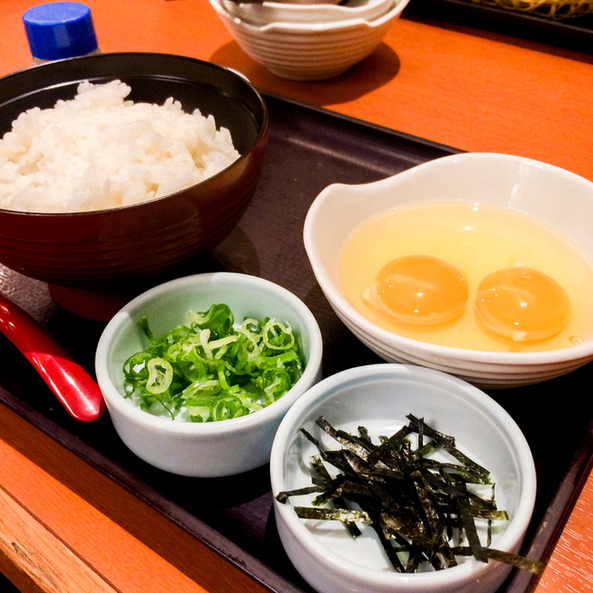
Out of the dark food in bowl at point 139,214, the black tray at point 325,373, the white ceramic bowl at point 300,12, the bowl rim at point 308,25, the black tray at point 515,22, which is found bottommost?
the black tray at point 325,373

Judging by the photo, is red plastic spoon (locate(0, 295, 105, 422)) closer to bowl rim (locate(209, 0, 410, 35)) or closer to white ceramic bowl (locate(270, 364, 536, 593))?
white ceramic bowl (locate(270, 364, 536, 593))

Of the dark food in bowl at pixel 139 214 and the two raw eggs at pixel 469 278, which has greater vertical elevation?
the dark food in bowl at pixel 139 214

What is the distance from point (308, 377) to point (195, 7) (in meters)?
2.42

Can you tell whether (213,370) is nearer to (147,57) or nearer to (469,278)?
(469,278)

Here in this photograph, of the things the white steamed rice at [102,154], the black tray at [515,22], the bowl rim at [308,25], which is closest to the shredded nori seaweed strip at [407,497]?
the white steamed rice at [102,154]

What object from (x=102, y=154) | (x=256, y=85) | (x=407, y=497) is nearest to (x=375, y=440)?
(x=407, y=497)

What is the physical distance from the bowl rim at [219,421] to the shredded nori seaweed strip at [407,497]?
0.08 m

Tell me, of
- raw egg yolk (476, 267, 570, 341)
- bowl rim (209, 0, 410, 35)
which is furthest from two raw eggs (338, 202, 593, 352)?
bowl rim (209, 0, 410, 35)

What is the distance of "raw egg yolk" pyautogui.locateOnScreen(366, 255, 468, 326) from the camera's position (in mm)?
1198

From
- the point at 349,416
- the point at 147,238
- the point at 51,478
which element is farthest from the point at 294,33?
the point at 51,478

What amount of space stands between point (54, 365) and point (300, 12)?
4.38 feet

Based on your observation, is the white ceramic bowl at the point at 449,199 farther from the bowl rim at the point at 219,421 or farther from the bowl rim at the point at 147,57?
the bowl rim at the point at 147,57

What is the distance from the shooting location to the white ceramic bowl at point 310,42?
182 centimetres

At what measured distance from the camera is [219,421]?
918mm
